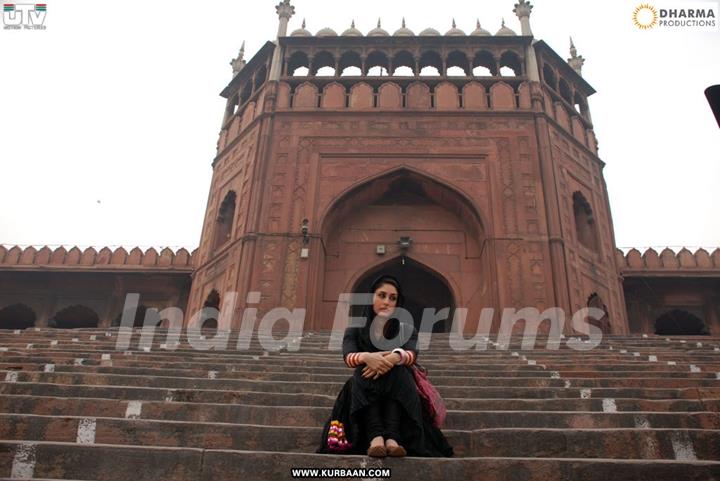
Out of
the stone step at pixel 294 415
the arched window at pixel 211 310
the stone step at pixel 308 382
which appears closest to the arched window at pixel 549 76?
the arched window at pixel 211 310

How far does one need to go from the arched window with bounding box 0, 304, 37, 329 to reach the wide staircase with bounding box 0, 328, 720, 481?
32.7ft

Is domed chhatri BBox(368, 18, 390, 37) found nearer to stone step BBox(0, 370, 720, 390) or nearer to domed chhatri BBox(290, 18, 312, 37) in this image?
domed chhatri BBox(290, 18, 312, 37)

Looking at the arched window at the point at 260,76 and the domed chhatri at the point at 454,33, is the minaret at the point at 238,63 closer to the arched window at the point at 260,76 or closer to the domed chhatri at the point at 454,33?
the arched window at the point at 260,76

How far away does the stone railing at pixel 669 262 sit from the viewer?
47.2 feet

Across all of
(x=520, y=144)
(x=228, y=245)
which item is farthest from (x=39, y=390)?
(x=520, y=144)

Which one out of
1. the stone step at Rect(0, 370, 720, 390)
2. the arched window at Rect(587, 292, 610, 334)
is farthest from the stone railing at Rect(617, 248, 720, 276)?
the stone step at Rect(0, 370, 720, 390)

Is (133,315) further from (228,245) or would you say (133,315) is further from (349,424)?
(349,424)

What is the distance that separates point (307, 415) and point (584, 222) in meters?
11.7

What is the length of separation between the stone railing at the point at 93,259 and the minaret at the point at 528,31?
9665 mm

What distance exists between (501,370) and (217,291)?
8.41m

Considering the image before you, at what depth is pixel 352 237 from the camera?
12609mm

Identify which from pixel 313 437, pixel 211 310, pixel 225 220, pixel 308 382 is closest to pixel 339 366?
pixel 308 382

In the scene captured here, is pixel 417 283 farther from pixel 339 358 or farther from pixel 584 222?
pixel 339 358

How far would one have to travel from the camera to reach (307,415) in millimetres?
3512
